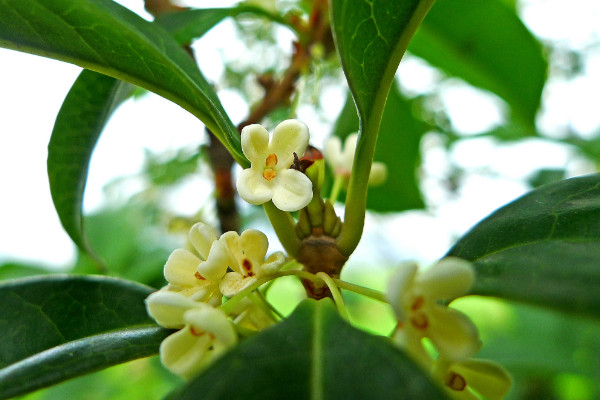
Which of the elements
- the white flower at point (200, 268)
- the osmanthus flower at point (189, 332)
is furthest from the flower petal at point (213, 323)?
the white flower at point (200, 268)

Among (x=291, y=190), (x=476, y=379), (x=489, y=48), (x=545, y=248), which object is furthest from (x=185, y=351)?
(x=489, y=48)

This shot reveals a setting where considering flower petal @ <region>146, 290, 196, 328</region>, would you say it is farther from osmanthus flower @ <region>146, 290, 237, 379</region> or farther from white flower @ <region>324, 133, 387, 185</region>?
white flower @ <region>324, 133, 387, 185</region>

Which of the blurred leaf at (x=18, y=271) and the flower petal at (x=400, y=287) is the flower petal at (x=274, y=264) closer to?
the flower petal at (x=400, y=287)

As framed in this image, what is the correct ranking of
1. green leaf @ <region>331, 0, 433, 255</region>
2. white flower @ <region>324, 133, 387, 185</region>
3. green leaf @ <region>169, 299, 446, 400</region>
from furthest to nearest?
white flower @ <region>324, 133, 387, 185</region>
green leaf @ <region>331, 0, 433, 255</region>
green leaf @ <region>169, 299, 446, 400</region>

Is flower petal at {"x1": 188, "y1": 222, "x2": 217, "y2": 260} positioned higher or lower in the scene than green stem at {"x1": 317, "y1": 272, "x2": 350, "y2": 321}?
lower

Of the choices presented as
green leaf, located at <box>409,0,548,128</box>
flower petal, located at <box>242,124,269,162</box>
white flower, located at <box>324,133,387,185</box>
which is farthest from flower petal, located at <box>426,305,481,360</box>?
green leaf, located at <box>409,0,548,128</box>

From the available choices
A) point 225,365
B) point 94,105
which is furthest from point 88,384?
point 225,365

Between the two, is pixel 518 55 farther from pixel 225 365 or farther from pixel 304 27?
pixel 225 365

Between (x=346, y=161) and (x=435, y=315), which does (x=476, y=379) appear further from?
(x=346, y=161)

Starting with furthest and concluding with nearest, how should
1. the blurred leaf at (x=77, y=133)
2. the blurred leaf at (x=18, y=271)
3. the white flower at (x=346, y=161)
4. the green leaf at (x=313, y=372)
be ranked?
the blurred leaf at (x=18, y=271) < the white flower at (x=346, y=161) < the blurred leaf at (x=77, y=133) < the green leaf at (x=313, y=372)
